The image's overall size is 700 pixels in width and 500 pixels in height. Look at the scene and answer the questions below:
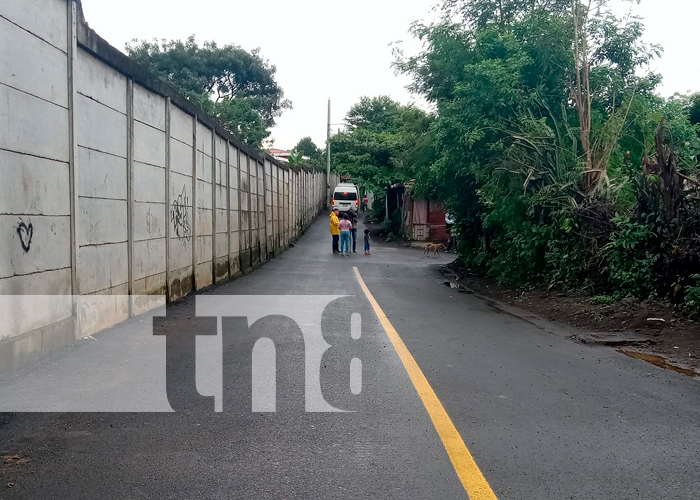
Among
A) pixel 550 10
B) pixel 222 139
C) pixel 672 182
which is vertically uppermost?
pixel 550 10

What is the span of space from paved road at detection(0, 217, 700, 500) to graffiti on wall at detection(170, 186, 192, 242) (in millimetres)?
3638

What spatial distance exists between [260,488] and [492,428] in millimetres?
1990

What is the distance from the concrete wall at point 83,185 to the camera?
647 centimetres

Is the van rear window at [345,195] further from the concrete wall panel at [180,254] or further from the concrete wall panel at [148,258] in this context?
the concrete wall panel at [148,258]

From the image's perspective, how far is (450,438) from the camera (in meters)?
4.82

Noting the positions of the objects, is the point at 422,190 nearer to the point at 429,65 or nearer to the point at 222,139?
the point at 429,65

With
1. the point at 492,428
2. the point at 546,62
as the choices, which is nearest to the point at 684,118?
the point at 546,62

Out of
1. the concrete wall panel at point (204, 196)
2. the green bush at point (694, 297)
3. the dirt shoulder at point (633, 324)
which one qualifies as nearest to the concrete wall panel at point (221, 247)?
the concrete wall panel at point (204, 196)

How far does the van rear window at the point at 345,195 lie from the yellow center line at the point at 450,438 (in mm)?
40102

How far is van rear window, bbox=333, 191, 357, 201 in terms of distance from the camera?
4784cm

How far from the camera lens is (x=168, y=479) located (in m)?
4.02

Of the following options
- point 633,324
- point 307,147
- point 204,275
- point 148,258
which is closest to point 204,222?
point 204,275

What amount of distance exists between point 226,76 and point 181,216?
134 feet

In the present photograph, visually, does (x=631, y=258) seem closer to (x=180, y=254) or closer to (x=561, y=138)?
(x=561, y=138)
